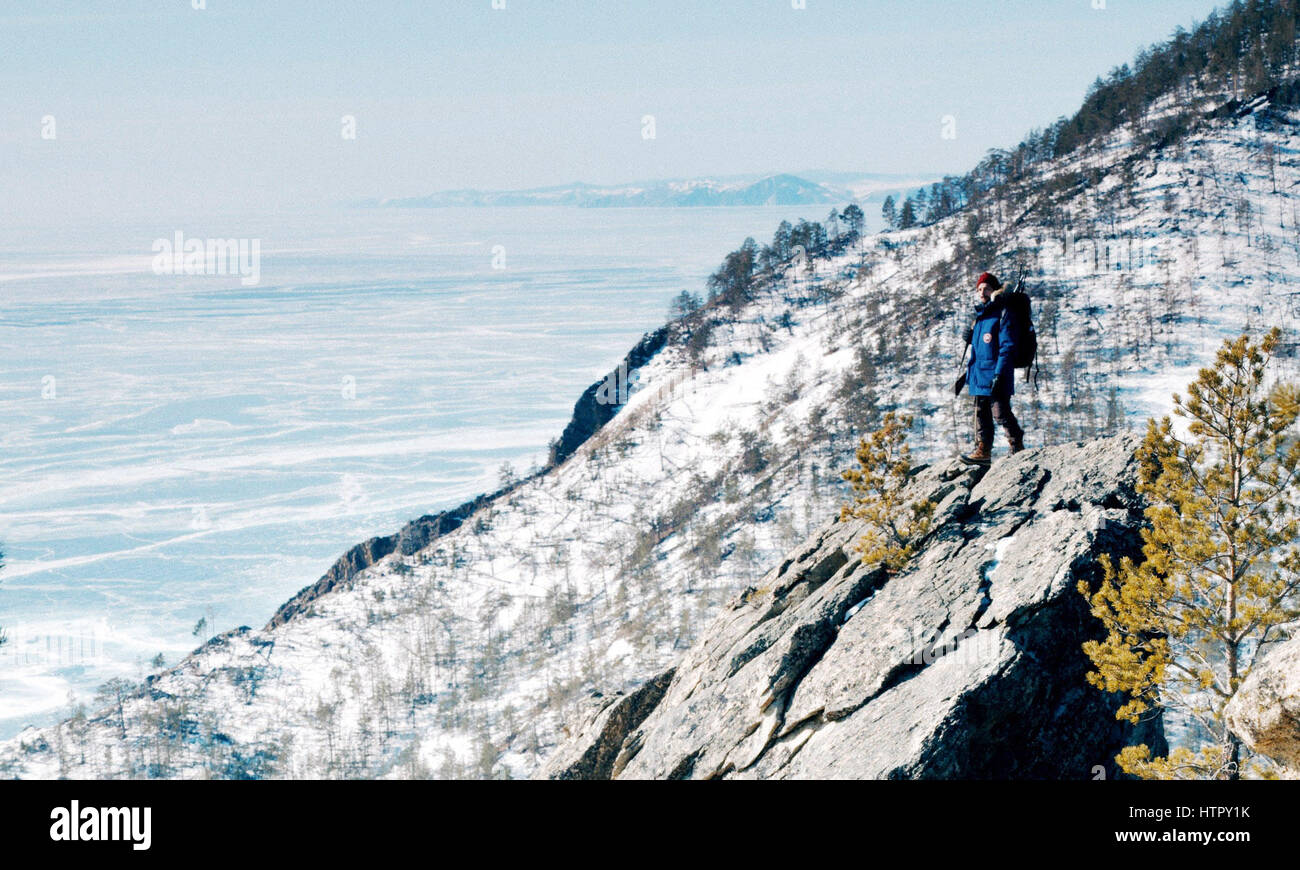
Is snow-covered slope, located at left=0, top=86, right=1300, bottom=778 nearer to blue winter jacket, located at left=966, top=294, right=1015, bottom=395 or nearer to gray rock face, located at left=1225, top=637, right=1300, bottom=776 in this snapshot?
blue winter jacket, located at left=966, top=294, right=1015, bottom=395

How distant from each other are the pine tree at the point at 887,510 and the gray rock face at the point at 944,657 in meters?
0.30

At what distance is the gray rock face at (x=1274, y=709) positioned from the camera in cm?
998

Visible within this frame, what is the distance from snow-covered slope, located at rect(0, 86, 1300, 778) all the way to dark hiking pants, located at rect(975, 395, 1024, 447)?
3062 inches

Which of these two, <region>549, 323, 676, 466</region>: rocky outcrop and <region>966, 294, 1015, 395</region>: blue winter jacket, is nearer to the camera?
<region>966, 294, 1015, 395</region>: blue winter jacket

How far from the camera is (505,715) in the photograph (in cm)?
10631

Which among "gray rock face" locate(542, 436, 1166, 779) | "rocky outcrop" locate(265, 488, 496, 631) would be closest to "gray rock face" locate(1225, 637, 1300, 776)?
"gray rock face" locate(542, 436, 1166, 779)

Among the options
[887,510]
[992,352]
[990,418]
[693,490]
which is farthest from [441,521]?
[992,352]

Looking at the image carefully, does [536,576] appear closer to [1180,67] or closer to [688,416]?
[688,416]

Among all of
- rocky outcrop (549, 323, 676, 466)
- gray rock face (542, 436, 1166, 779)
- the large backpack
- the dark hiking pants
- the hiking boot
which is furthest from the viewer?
rocky outcrop (549, 323, 676, 466)

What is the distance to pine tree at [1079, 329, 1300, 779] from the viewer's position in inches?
514

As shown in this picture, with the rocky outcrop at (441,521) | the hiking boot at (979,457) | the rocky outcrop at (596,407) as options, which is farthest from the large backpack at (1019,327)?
the rocky outcrop at (596,407)

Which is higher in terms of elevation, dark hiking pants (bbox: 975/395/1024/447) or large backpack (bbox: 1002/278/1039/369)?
large backpack (bbox: 1002/278/1039/369)
